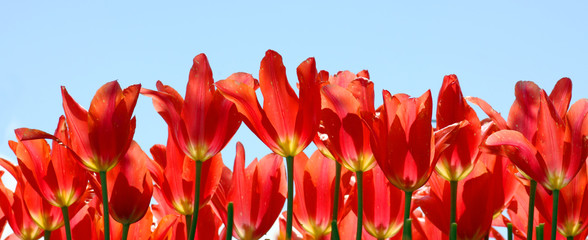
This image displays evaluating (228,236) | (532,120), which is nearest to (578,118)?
(532,120)

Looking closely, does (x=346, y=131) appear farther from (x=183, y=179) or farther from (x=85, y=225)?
(x=85, y=225)

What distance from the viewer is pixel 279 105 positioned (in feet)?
2.02

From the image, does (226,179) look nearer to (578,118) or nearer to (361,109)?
(361,109)

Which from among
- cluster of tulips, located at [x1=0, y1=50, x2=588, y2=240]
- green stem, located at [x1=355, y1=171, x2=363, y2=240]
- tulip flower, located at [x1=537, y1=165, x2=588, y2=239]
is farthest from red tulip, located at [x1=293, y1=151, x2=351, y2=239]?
tulip flower, located at [x1=537, y1=165, x2=588, y2=239]

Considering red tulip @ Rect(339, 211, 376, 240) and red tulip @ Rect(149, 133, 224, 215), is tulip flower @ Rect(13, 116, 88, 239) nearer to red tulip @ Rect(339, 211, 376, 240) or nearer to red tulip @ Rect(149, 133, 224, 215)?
red tulip @ Rect(149, 133, 224, 215)

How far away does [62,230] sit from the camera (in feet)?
2.55

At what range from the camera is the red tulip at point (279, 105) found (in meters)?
0.59

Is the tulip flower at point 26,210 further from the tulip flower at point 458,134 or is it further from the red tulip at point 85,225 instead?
the tulip flower at point 458,134

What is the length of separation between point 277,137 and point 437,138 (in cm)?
14

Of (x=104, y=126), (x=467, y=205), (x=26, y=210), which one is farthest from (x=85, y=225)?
(x=467, y=205)

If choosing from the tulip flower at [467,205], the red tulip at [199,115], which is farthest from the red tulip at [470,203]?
the red tulip at [199,115]

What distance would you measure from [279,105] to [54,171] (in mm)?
225

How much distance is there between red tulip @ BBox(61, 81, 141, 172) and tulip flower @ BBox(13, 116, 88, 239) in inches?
2.1

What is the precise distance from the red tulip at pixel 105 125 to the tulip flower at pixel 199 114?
0.03 metres
